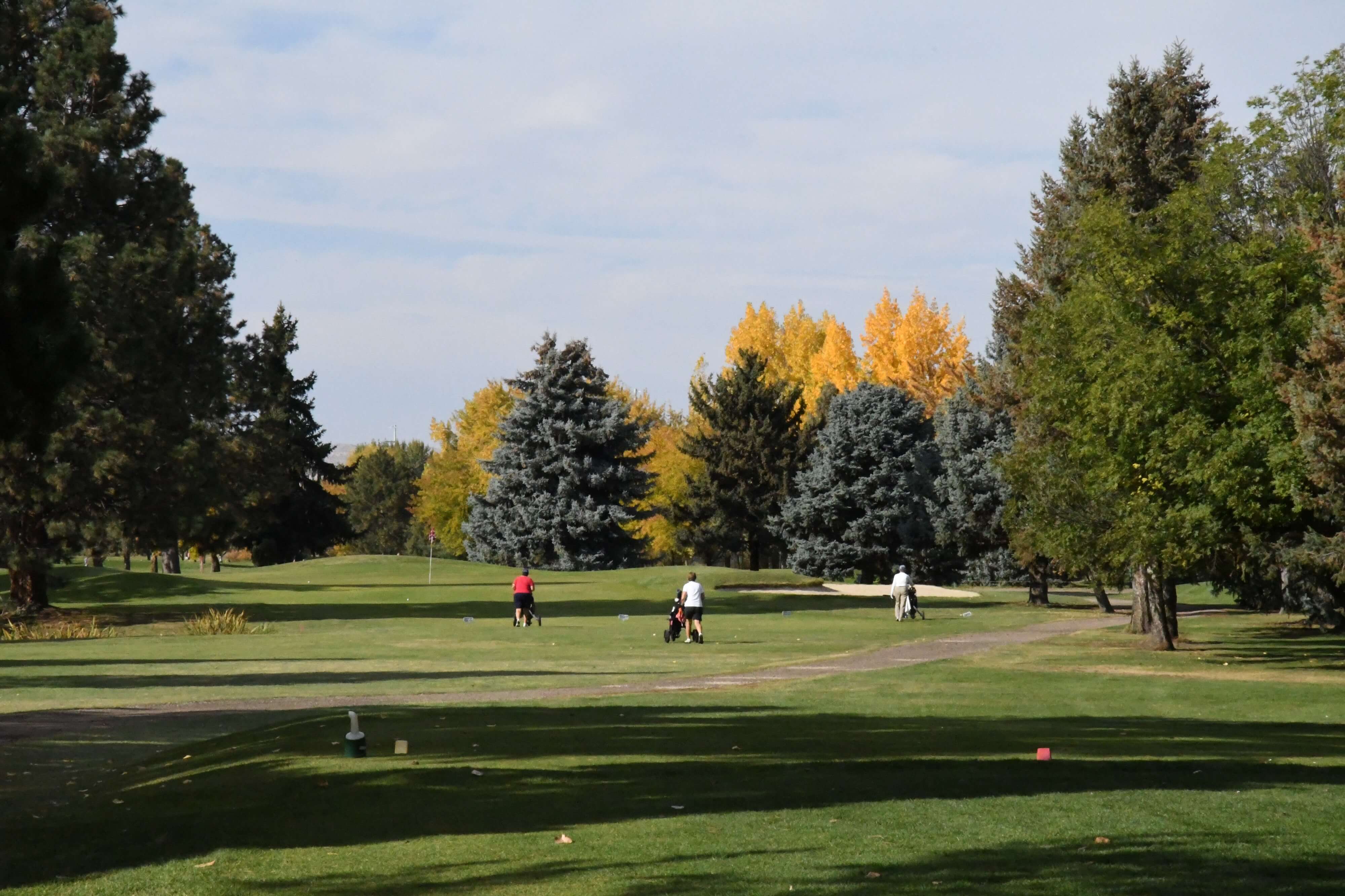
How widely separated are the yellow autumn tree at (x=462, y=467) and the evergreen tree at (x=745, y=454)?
11.9 meters

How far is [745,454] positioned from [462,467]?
19.2 m

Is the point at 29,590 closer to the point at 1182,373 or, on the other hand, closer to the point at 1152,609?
the point at 1152,609

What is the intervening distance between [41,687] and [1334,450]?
21.6m

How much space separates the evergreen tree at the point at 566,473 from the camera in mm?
73062

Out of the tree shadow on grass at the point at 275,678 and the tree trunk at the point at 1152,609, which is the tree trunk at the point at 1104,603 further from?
the tree shadow on grass at the point at 275,678

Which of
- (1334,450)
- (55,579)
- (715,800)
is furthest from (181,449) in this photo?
(715,800)

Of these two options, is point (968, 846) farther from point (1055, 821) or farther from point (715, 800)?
point (715, 800)

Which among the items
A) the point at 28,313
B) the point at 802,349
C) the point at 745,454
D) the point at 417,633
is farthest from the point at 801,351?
the point at 28,313

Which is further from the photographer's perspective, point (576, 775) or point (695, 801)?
point (576, 775)

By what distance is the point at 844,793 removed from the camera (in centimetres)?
1101

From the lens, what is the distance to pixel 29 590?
43.9m

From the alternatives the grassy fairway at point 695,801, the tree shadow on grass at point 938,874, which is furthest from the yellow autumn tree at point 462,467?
the tree shadow on grass at point 938,874

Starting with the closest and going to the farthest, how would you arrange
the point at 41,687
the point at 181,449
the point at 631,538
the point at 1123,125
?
1. the point at 41,687
2. the point at 1123,125
3. the point at 181,449
4. the point at 631,538

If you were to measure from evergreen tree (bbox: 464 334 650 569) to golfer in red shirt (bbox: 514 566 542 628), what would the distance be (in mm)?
33509
